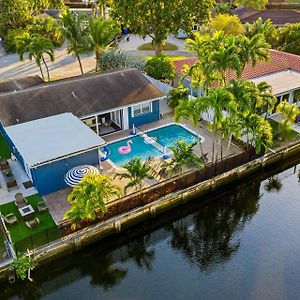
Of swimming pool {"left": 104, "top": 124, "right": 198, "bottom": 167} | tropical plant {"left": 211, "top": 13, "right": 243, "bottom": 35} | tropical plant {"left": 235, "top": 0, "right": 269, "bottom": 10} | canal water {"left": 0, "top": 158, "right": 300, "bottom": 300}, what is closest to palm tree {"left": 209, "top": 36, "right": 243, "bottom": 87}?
swimming pool {"left": 104, "top": 124, "right": 198, "bottom": 167}

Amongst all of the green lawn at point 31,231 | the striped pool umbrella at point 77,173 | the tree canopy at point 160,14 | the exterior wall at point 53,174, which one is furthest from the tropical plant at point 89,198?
the tree canopy at point 160,14

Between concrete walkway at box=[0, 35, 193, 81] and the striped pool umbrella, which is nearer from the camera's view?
the striped pool umbrella

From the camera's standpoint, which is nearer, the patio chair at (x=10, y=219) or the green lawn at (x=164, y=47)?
the patio chair at (x=10, y=219)

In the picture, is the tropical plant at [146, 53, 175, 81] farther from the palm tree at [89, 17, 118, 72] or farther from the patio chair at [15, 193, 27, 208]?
the patio chair at [15, 193, 27, 208]

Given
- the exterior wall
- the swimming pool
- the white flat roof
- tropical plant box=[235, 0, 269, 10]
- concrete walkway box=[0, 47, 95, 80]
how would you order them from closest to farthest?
the exterior wall, the swimming pool, the white flat roof, concrete walkway box=[0, 47, 95, 80], tropical plant box=[235, 0, 269, 10]

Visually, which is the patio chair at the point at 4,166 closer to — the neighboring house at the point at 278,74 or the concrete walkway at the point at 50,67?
the neighboring house at the point at 278,74

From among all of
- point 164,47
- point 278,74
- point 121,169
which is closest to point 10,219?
point 121,169

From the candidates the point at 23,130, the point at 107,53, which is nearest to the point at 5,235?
the point at 23,130
